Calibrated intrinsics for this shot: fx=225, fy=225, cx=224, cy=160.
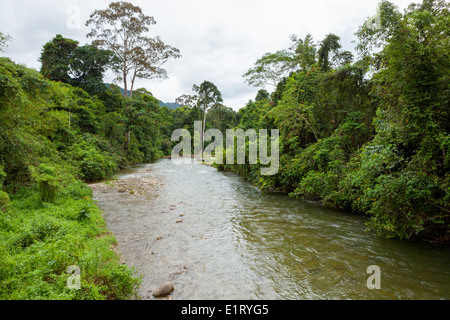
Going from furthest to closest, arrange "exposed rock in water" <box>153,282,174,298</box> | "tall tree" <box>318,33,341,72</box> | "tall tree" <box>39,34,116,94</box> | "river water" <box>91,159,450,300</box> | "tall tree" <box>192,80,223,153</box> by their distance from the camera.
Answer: "tall tree" <box>192,80,223,153</box>, "tall tree" <box>39,34,116,94</box>, "tall tree" <box>318,33,341,72</box>, "river water" <box>91,159,450,300</box>, "exposed rock in water" <box>153,282,174,298</box>

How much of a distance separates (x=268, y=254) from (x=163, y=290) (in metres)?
2.47

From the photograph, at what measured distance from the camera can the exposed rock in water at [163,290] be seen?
3.60m

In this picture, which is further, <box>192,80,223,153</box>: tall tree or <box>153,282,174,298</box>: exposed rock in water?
<box>192,80,223,153</box>: tall tree

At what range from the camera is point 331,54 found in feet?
46.5

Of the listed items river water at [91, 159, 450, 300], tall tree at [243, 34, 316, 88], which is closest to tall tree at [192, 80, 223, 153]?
tall tree at [243, 34, 316, 88]

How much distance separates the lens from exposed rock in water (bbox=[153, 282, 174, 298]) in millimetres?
3596

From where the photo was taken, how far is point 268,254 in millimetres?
5113

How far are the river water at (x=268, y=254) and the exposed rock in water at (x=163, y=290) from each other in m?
0.13

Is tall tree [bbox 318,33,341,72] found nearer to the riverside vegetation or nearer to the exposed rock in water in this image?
the riverside vegetation

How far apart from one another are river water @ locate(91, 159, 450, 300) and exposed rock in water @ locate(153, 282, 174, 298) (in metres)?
0.13

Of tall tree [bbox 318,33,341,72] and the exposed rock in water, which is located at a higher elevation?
tall tree [bbox 318,33,341,72]

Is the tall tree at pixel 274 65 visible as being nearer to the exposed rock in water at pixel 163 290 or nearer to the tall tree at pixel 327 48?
the tall tree at pixel 327 48

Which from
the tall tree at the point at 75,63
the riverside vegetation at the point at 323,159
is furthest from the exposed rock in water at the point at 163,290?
the tall tree at the point at 75,63
